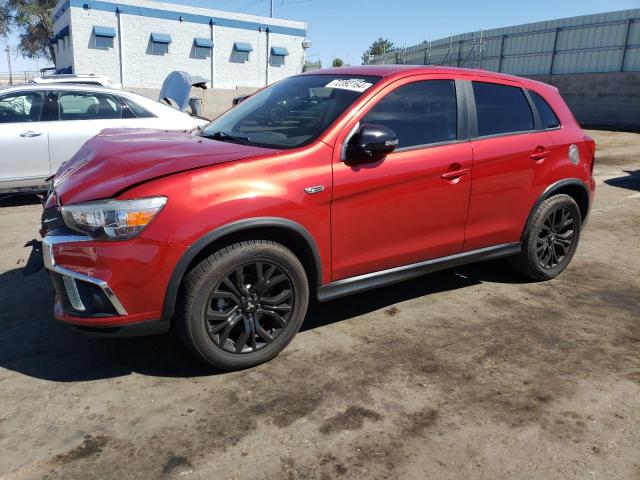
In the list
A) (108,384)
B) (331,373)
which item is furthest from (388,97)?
(108,384)

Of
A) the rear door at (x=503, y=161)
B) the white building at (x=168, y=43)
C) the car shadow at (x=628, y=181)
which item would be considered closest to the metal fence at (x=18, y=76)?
the white building at (x=168, y=43)

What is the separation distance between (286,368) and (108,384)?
3.28 ft

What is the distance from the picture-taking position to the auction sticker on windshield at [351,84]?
3559 millimetres

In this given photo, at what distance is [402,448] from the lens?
254cm

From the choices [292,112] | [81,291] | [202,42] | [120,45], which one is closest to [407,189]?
[292,112]

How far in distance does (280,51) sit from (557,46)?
1998cm

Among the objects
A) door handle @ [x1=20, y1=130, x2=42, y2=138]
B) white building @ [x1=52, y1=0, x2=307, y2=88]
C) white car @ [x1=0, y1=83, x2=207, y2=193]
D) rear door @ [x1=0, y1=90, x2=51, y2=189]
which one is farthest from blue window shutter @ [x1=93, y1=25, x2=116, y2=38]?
door handle @ [x1=20, y1=130, x2=42, y2=138]

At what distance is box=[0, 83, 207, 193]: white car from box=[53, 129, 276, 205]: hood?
3.59 meters

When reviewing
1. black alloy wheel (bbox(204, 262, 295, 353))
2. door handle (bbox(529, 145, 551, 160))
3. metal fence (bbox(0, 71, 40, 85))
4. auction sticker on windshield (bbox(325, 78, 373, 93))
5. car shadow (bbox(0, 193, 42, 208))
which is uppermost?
metal fence (bbox(0, 71, 40, 85))

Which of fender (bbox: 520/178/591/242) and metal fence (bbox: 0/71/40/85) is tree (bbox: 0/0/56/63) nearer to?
metal fence (bbox: 0/71/40/85)

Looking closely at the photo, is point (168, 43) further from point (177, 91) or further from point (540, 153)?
point (540, 153)

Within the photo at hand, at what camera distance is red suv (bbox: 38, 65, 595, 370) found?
9.12 ft

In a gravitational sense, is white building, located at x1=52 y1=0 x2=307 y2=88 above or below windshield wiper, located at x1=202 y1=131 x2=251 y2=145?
above

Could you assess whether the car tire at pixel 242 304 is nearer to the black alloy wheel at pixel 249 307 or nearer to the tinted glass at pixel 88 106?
the black alloy wheel at pixel 249 307
